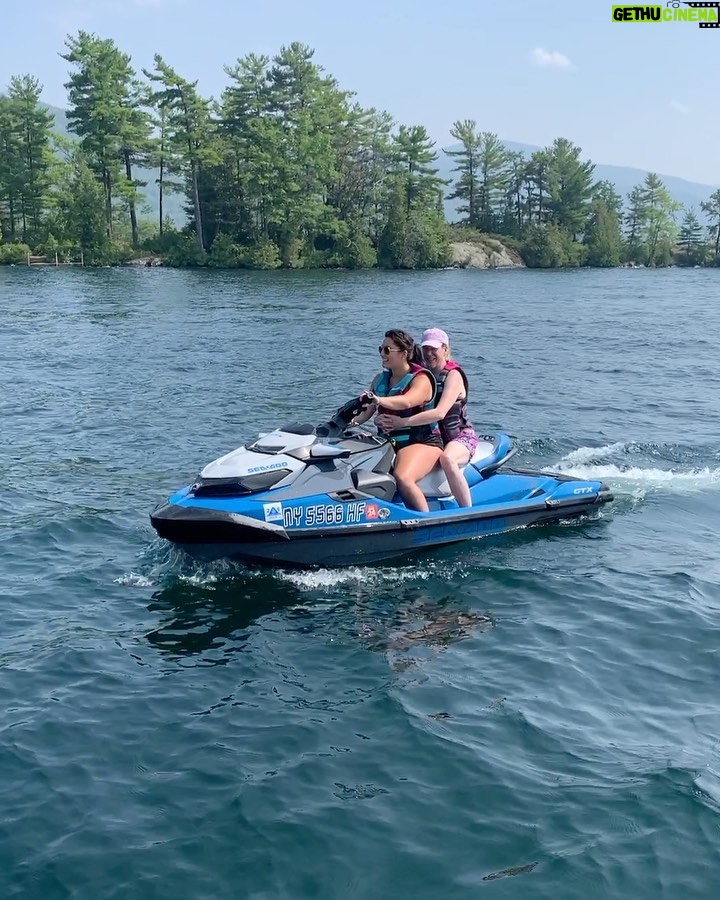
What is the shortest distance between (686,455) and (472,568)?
5816 millimetres

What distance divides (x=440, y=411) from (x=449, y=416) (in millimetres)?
449

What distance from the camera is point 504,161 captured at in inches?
3346

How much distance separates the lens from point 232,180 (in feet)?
224

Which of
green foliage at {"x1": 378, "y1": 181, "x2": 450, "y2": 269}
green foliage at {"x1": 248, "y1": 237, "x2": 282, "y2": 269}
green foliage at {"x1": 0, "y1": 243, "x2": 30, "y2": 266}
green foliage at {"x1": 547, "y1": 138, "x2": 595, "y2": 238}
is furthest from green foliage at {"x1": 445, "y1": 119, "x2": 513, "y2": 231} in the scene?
green foliage at {"x1": 0, "y1": 243, "x2": 30, "y2": 266}

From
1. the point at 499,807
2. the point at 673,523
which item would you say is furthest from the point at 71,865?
the point at 673,523

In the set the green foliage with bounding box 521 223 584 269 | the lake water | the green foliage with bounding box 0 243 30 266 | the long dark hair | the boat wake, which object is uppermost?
the green foliage with bounding box 521 223 584 269

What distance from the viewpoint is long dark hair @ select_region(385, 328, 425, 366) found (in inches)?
355

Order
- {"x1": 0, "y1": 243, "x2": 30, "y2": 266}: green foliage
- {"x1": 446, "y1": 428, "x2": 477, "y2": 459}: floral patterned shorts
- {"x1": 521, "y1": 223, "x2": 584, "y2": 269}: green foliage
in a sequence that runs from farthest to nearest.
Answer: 1. {"x1": 521, "y1": 223, "x2": 584, "y2": 269}: green foliage
2. {"x1": 0, "y1": 243, "x2": 30, "y2": 266}: green foliage
3. {"x1": 446, "y1": 428, "x2": 477, "y2": 459}: floral patterned shorts

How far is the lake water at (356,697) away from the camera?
5180 millimetres

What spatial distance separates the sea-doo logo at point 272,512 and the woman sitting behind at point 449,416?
145cm

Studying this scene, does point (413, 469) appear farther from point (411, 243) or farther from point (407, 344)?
point (411, 243)

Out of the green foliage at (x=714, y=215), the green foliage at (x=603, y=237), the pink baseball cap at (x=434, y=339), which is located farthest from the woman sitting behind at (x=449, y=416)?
the green foliage at (x=714, y=215)

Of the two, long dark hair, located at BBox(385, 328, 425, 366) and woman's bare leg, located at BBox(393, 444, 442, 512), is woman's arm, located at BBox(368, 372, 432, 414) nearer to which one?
long dark hair, located at BBox(385, 328, 425, 366)

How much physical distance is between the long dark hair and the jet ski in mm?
671
